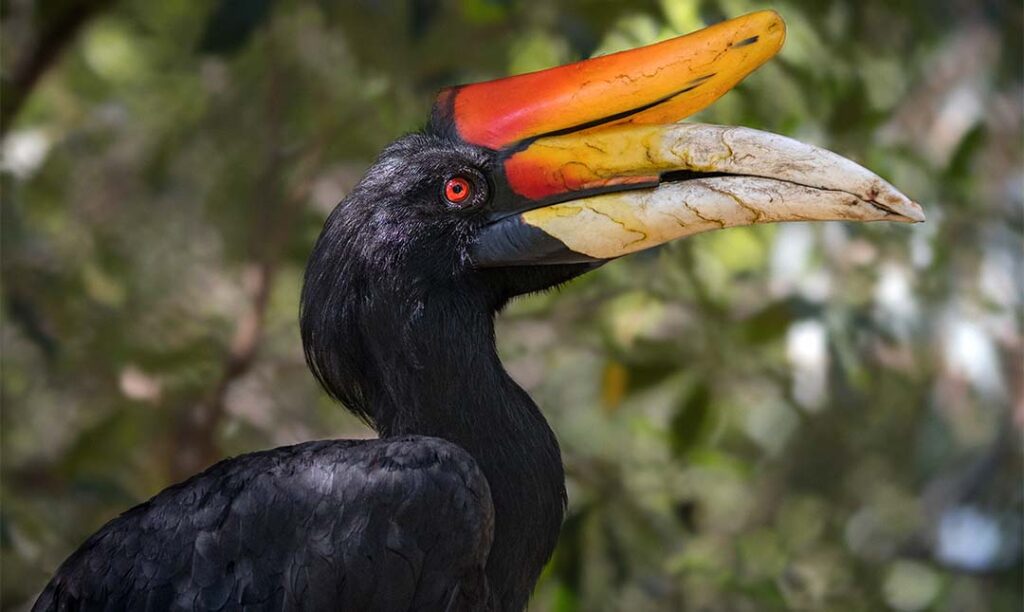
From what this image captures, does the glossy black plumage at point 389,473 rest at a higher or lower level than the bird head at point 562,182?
lower

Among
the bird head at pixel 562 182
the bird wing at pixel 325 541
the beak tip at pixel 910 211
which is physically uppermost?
the bird head at pixel 562 182

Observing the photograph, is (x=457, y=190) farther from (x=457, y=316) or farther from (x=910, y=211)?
(x=910, y=211)

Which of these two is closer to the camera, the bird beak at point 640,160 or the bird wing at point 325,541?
the bird wing at point 325,541

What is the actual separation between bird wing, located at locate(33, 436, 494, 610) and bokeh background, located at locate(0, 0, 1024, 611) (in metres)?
1.73

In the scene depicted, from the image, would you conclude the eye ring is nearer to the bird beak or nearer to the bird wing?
the bird beak

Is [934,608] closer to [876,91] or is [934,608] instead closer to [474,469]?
[876,91]

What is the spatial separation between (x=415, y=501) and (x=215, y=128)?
4550mm

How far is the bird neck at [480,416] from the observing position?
3.34 m

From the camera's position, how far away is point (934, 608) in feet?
19.3

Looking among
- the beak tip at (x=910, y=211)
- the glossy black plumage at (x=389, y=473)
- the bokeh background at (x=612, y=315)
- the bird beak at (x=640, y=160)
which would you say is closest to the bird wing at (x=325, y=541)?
the glossy black plumage at (x=389, y=473)

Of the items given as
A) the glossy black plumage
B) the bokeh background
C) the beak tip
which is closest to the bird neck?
the glossy black plumage

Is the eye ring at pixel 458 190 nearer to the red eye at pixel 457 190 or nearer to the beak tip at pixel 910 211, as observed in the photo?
the red eye at pixel 457 190

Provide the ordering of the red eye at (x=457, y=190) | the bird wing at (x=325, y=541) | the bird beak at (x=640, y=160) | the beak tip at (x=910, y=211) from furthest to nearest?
1. the red eye at (x=457, y=190)
2. the bird beak at (x=640, y=160)
3. the beak tip at (x=910, y=211)
4. the bird wing at (x=325, y=541)

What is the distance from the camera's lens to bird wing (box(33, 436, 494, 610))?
3.03 metres
